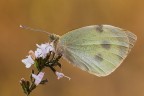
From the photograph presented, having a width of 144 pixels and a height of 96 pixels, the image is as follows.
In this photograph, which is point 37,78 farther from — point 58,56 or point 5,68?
point 5,68

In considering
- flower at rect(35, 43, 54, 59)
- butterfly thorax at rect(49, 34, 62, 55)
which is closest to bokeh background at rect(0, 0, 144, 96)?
butterfly thorax at rect(49, 34, 62, 55)

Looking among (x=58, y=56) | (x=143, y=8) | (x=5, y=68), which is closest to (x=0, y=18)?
(x=5, y=68)

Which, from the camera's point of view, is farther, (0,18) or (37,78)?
(0,18)

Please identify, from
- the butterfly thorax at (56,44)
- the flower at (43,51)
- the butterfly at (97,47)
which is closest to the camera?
the flower at (43,51)

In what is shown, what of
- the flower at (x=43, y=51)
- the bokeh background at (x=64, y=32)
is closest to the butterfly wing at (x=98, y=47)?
the flower at (x=43, y=51)

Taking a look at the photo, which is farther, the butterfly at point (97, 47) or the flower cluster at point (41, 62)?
the butterfly at point (97, 47)

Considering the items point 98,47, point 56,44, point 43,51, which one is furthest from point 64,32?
point 43,51

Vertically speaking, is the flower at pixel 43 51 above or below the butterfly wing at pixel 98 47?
above

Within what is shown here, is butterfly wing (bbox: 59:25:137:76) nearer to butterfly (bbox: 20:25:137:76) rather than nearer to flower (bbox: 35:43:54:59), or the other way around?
butterfly (bbox: 20:25:137:76)

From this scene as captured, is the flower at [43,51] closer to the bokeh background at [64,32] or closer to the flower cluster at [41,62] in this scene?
the flower cluster at [41,62]
